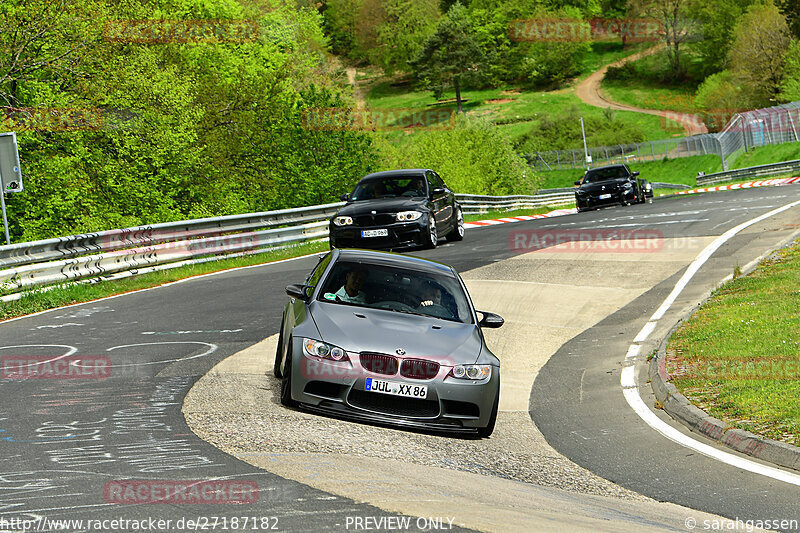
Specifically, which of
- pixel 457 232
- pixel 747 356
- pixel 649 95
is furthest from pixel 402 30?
pixel 747 356

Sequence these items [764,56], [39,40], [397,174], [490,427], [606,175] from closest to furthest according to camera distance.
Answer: [490,427] → [397,174] → [39,40] → [606,175] → [764,56]

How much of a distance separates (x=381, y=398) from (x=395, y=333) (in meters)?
0.65

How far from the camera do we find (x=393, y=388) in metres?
8.17

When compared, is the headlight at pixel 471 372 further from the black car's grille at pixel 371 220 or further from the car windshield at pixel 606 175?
the car windshield at pixel 606 175

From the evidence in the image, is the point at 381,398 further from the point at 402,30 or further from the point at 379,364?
the point at 402,30

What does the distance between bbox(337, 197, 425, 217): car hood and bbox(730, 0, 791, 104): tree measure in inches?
3396

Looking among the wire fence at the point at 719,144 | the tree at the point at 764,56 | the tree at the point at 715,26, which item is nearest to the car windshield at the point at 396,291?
the wire fence at the point at 719,144

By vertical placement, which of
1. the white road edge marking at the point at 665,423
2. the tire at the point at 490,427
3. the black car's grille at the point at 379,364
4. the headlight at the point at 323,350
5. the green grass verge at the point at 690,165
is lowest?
the green grass verge at the point at 690,165

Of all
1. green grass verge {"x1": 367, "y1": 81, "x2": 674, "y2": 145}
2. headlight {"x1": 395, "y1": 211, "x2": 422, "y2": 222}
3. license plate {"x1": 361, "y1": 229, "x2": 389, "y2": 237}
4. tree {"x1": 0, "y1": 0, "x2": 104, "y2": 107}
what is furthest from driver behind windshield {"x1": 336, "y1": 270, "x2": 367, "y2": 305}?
green grass verge {"x1": 367, "y1": 81, "x2": 674, "y2": 145}

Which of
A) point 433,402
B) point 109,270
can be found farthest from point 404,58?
point 433,402

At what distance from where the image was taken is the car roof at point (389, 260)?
386 inches

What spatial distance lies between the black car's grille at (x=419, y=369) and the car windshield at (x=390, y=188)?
13531 millimetres

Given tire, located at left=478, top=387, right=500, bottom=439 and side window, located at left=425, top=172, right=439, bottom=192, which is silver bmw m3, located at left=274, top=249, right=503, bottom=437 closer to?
tire, located at left=478, top=387, right=500, bottom=439

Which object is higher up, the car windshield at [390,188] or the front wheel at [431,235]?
the car windshield at [390,188]
